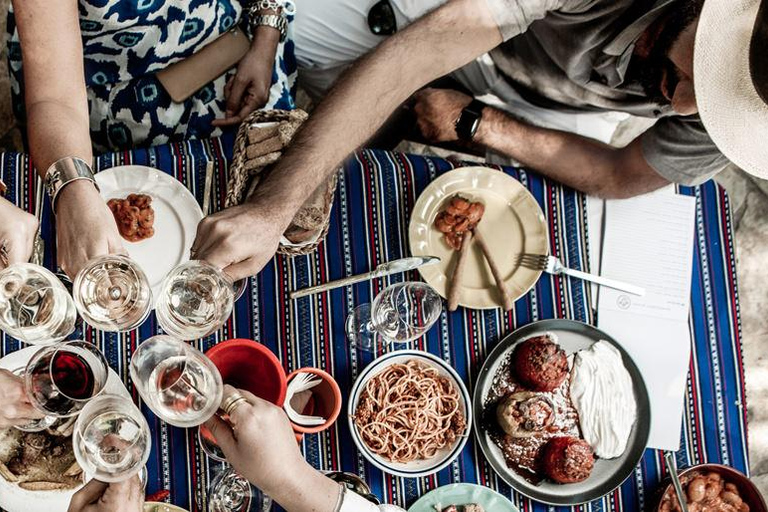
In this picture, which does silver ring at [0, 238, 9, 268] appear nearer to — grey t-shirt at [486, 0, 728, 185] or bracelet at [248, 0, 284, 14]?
bracelet at [248, 0, 284, 14]

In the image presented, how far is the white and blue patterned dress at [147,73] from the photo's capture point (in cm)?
180

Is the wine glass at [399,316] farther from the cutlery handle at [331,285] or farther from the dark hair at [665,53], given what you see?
the dark hair at [665,53]

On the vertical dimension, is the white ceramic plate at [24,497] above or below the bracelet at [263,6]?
below

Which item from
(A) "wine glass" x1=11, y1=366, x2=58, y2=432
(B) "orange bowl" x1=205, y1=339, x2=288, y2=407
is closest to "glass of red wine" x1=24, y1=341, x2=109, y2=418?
(A) "wine glass" x1=11, y1=366, x2=58, y2=432

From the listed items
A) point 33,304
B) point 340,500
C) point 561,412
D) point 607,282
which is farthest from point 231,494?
point 607,282

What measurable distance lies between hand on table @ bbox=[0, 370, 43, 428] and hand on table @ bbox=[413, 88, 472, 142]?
141 centimetres

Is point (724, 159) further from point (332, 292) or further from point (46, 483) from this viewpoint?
point (46, 483)

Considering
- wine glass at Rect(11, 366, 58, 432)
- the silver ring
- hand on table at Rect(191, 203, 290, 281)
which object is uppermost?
hand on table at Rect(191, 203, 290, 281)

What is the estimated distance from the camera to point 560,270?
1884mm

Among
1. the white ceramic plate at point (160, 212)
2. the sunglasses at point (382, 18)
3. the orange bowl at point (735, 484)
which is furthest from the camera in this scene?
the sunglasses at point (382, 18)

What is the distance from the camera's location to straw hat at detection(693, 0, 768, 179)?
1411 millimetres

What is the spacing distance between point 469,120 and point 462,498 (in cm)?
115

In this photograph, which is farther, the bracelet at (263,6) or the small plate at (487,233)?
the bracelet at (263,6)

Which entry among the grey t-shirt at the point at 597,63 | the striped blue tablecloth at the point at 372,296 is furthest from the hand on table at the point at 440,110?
the striped blue tablecloth at the point at 372,296
